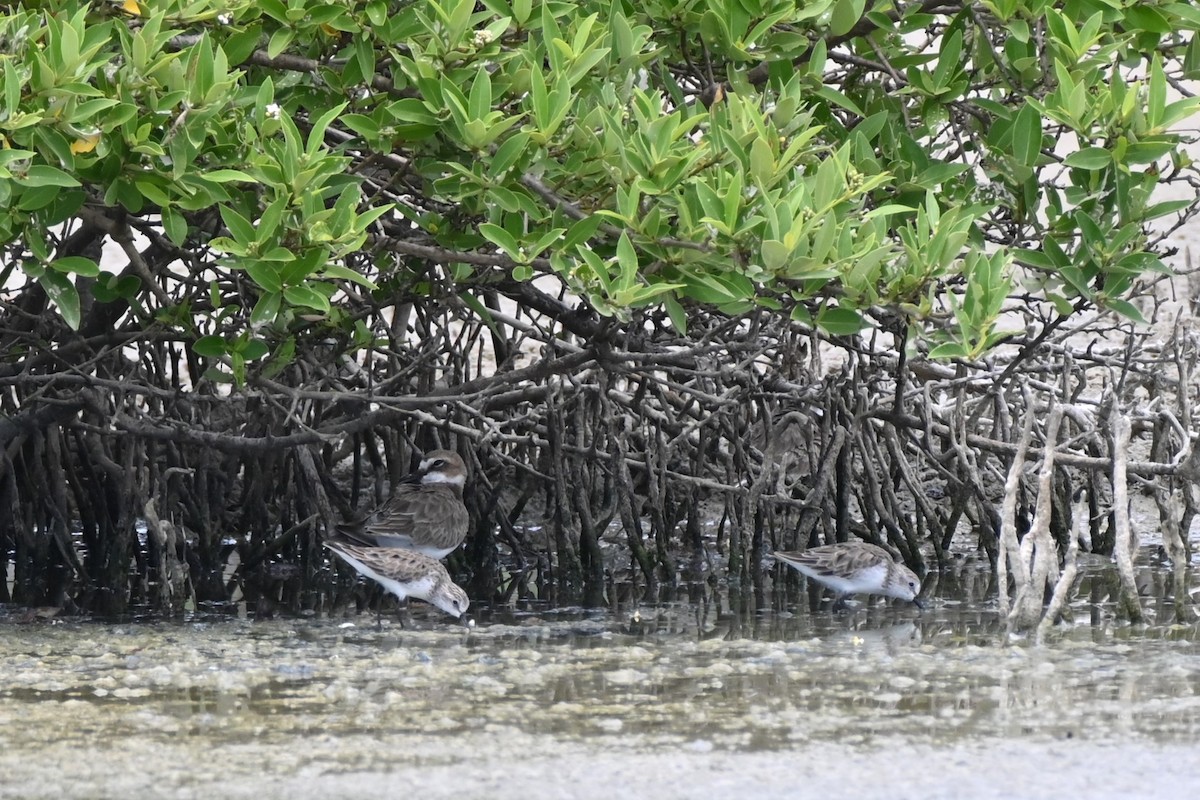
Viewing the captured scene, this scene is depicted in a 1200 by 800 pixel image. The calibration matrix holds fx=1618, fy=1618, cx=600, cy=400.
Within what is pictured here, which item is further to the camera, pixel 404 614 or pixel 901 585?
pixel 901 585

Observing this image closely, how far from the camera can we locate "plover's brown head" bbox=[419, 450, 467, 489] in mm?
7219

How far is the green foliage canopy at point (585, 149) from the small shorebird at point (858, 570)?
1.68 metres

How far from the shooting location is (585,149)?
15.5ft

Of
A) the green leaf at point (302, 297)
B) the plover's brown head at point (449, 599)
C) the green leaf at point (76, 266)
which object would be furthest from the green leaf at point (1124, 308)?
the green leaf at point (76, 266)

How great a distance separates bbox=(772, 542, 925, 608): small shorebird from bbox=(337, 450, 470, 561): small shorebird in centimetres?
147

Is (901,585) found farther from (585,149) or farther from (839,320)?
(585,149)

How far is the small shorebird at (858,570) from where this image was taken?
6.60 meters

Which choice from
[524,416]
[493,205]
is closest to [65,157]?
[493,205]

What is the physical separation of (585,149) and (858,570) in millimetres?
2598

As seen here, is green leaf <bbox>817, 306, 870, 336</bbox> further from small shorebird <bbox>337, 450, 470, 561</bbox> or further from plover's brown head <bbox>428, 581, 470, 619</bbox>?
small shorebird <bbox>337, 450, 470, 561</bbox>

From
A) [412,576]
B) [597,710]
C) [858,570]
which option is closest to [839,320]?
[597,710]

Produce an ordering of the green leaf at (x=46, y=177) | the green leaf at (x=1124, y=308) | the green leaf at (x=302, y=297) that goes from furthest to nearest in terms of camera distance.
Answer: the green leaf at (x=1124, y=308) → the green leaf at (x=302, y=297) → the green leaf at (x=46, y=177)

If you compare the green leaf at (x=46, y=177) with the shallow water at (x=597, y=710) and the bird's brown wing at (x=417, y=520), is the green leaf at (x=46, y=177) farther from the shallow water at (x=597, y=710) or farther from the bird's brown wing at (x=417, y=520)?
the bird's brown wing at (x=417, y=520)

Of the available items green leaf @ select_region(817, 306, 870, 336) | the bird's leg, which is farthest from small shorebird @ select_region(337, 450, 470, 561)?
green leaf @ select_region(817, 306, 870, 336)
